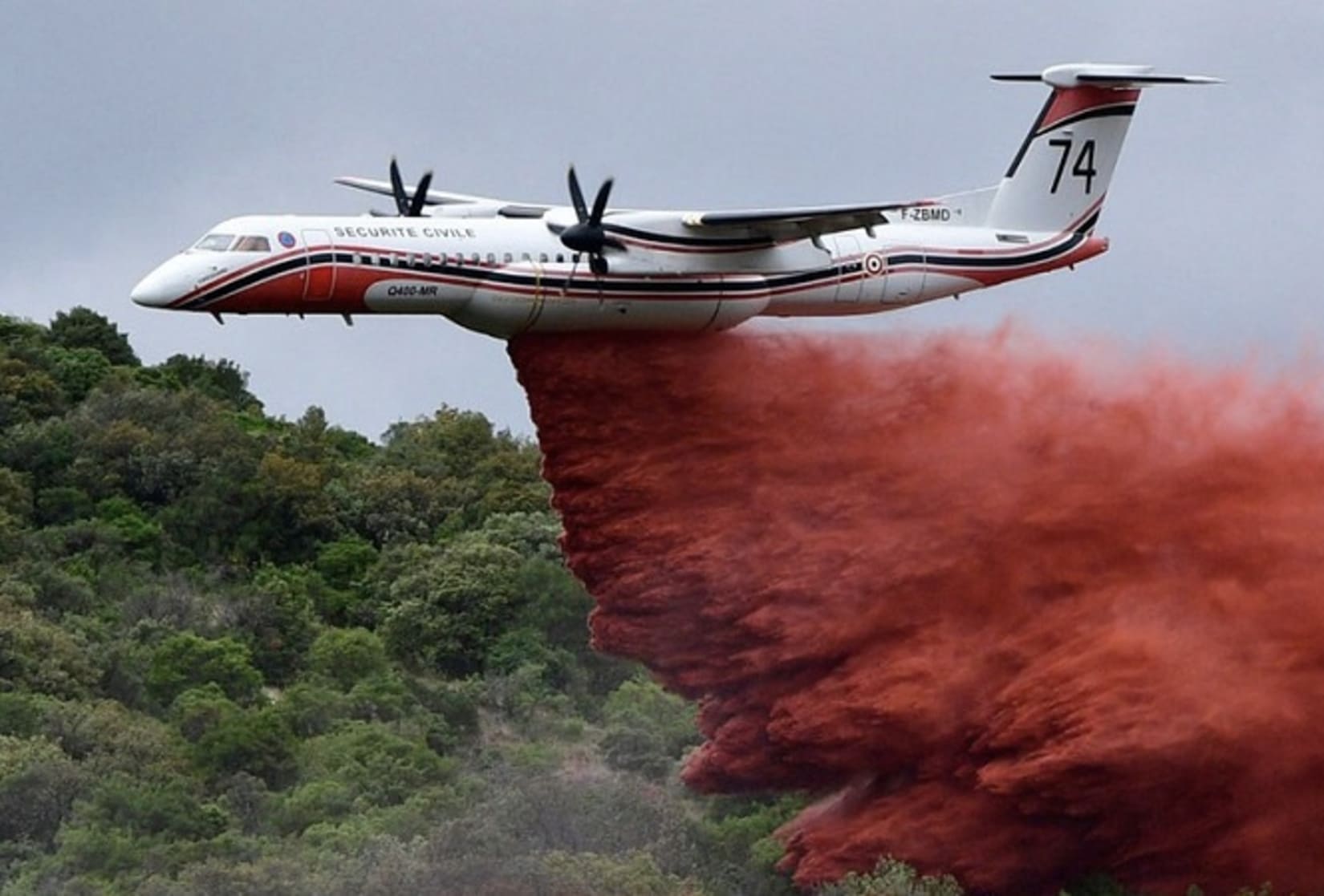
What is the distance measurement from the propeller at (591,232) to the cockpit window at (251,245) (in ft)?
13.2

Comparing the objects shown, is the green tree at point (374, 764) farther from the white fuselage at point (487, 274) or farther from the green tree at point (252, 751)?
the white fuselage at point (487, 274)

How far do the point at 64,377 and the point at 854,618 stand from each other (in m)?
61.5

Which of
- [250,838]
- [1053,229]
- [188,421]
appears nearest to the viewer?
[1053,229]

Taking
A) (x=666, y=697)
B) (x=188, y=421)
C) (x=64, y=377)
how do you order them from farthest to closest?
(x=64, y=377) → (x=188, y=421) → (x=666, y=697)

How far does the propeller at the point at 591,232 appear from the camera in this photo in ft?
155

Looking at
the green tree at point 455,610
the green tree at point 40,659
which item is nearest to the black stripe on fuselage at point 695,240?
the green tree at point 40,659

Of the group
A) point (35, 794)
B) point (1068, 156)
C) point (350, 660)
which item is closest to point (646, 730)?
point (350, 660)

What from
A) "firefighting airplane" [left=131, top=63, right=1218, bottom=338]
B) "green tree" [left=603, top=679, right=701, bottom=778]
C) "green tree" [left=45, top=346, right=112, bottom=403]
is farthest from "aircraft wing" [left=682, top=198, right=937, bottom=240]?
"green tree" [left=45, top=346, right=112, bottom=403]

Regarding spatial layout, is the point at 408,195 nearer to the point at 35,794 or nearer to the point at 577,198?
the point at 577,198

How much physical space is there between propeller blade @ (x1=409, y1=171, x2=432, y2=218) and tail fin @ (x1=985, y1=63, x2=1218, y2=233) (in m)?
8.63

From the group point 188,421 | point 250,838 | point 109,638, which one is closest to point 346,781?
point 250,838

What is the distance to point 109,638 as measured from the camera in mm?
81625

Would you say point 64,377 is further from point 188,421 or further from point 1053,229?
point 1053,229

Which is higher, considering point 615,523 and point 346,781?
point 615,523
